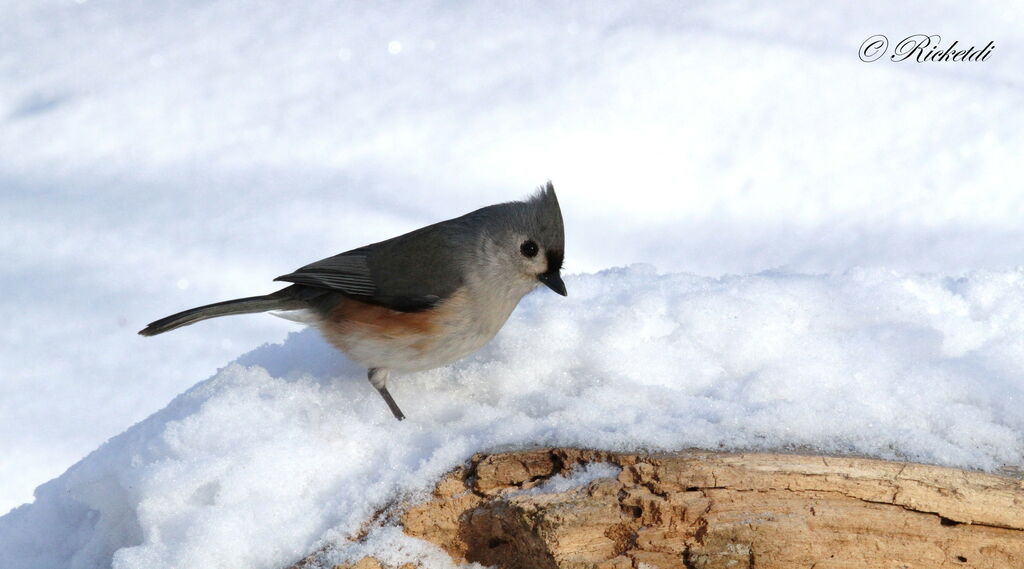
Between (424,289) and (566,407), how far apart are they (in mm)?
872

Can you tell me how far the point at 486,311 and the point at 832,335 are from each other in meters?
1.46

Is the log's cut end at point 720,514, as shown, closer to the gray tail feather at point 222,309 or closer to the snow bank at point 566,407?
the snow bank at point 566,407

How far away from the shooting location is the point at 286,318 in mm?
4137

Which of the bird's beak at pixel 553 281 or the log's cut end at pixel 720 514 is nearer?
the log's cut end at pixel 720 514

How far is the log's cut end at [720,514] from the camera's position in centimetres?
304

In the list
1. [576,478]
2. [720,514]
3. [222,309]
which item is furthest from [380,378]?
[720,514]

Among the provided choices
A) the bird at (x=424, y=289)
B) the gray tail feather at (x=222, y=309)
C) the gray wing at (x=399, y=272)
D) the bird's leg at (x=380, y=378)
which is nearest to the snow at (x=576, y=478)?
the bird at (x=424, y=289)

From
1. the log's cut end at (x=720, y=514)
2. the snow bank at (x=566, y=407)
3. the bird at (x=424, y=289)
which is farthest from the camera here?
the bird at (x=424, y=289)

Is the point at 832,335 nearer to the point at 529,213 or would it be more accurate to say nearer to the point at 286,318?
the point at 529,213

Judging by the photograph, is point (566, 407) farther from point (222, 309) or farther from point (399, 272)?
point (222, 309)

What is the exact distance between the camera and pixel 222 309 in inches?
159

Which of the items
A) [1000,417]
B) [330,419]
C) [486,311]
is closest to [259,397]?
[330,419]

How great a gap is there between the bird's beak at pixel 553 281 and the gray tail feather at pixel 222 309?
1.06 meters

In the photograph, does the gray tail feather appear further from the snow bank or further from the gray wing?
the snow bank
